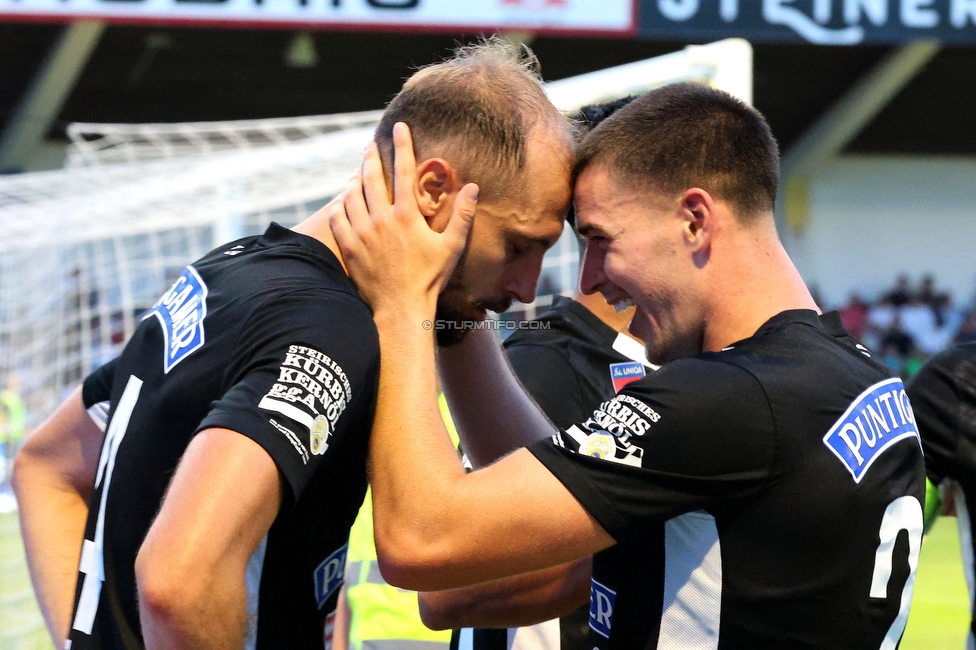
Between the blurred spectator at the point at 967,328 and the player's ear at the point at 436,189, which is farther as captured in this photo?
the blurred spectator at the point at 967,328

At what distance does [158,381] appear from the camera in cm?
177

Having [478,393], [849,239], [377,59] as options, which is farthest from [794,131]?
[478,393]

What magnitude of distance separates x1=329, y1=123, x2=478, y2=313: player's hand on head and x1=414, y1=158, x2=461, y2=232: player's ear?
18 mm

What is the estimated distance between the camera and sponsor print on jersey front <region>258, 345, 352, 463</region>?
154 cm

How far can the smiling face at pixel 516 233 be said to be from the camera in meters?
2.03

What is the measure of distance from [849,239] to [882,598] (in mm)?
18778

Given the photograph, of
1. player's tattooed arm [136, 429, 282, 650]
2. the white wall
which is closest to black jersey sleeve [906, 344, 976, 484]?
player's tattooed arm [136, 429, 282, 650]

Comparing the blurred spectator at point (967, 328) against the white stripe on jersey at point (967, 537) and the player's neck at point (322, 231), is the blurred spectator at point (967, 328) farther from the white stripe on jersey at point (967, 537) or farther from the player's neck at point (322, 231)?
the player's neck at point (322, 231)

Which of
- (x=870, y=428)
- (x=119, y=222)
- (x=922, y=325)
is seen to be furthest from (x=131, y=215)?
(x=922, y=325)

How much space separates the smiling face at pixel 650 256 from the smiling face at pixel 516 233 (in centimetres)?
6

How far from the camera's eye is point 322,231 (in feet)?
6.55

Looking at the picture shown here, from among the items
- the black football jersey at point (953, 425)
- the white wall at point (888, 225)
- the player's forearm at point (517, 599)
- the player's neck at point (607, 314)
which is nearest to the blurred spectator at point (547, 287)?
the player's neck at point (607, 314)

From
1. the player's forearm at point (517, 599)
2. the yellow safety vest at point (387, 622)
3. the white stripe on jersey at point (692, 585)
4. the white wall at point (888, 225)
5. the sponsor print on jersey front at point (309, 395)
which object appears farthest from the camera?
the white wall at point (888, 225)

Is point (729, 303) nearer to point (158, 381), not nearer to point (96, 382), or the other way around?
point (158, 381)
